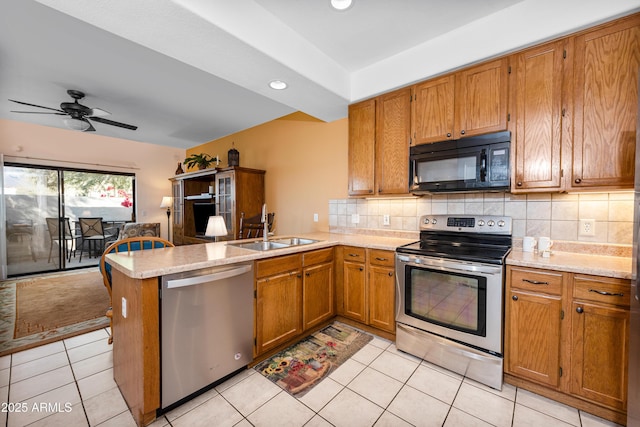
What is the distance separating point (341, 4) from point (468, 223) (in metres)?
2.02

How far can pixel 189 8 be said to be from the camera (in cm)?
155

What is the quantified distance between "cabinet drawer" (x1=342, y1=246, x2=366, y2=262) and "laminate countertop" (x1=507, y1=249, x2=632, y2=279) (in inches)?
45.9

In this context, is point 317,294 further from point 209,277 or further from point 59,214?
point 59,214

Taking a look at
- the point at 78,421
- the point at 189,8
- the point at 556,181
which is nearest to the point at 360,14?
the point at 189,8

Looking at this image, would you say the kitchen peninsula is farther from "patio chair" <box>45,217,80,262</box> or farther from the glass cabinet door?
"patio chair" <box>45,217,80,262</box>

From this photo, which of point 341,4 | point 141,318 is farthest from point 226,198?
point 341,4

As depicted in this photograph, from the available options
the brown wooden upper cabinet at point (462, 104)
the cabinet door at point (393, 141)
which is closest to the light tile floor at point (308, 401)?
the cabinet door at point (393, 141)

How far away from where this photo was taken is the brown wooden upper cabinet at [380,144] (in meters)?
2.59

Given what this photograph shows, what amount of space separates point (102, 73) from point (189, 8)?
2.12 metres

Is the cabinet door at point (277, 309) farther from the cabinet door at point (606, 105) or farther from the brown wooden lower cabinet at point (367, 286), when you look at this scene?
the cabinet door at point (606, 105)

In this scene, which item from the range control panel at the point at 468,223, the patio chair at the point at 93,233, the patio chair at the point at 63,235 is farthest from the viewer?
the patio chair at the point at 93,233

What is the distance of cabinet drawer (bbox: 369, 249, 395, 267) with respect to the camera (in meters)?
2.36

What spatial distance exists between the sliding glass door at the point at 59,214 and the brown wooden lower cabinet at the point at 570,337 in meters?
7.00

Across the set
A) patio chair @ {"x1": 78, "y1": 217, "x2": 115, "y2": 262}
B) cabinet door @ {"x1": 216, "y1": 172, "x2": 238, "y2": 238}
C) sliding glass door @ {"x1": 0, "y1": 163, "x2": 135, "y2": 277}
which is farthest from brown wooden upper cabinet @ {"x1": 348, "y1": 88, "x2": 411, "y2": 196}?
patio chair @ {"x1": 78, "y1": 217, "x2": 115, "y2": 262}
